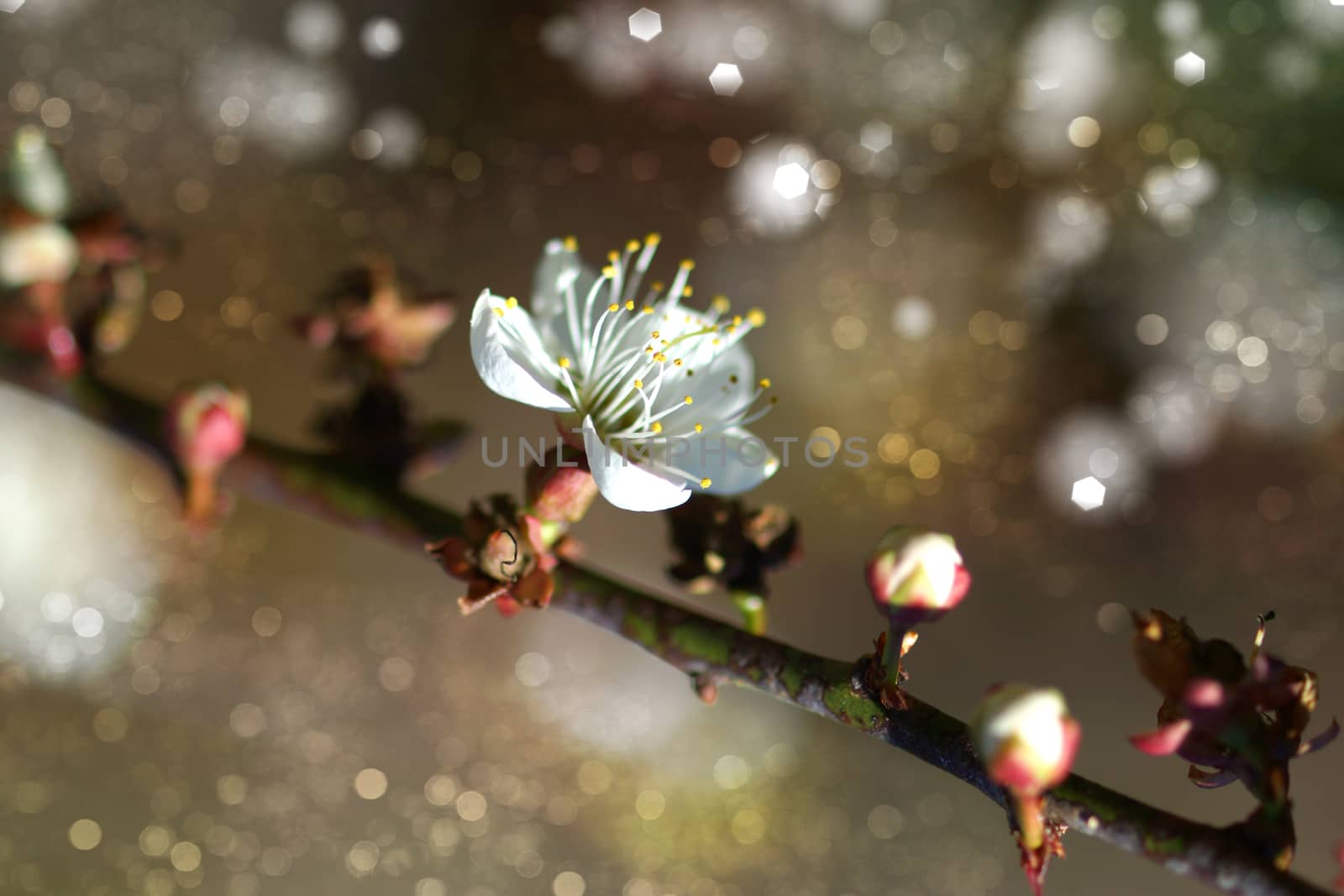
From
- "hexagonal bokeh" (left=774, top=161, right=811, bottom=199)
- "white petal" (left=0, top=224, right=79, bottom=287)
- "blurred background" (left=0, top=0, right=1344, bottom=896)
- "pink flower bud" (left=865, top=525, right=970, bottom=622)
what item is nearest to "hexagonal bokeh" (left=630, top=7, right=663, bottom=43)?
"blurred background" (left=0, top=0, right=1344, bottom=896)

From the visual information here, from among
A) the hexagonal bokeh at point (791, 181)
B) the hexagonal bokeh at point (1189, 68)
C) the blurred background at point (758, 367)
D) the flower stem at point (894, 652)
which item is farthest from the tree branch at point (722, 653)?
the hexagonal bokeh at point (1189, 68)

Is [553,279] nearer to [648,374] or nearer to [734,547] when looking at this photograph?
[648,374]

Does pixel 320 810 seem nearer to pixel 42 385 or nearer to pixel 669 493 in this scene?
pixel 42 385

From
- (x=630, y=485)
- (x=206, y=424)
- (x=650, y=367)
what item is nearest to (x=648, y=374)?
(x=650, y=367)

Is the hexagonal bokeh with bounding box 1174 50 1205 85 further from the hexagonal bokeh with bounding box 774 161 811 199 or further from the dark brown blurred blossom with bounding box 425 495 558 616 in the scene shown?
the dark brown blurred blossom with bounding box 425 495 558 616

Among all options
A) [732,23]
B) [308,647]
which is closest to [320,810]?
[308,647]

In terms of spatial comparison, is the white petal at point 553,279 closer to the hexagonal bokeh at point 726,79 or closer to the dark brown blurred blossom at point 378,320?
the dark brown blurred blossom at point 378,320
